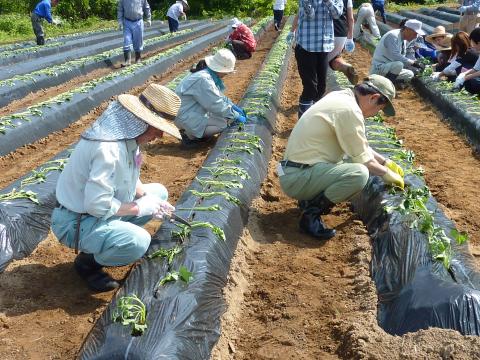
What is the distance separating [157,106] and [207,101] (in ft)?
9.17

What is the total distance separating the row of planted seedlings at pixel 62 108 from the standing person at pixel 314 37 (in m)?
3.28

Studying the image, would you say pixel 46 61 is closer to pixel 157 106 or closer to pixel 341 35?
pixel 341 35

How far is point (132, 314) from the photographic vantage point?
8.89ft

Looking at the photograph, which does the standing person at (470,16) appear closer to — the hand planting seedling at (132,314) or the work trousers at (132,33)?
the work trousers at (132,33)

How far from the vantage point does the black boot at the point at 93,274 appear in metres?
3.46

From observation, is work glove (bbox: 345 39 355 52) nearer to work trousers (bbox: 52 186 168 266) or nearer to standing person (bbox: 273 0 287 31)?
work trousers (bbox: 52 186 168 266)

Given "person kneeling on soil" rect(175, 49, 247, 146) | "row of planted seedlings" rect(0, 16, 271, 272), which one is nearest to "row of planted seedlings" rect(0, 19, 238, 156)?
"row of planted seedlings" rect(0, 16, 271, 272)

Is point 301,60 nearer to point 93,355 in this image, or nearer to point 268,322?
point 268,322

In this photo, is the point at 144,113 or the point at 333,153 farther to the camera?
the point at 333,153

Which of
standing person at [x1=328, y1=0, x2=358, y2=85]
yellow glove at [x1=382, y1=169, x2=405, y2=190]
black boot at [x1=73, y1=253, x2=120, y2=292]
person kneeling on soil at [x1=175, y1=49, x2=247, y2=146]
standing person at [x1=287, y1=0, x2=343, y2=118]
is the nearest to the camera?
black boot at [x1=73, y1=253, x2=120, y2=292]

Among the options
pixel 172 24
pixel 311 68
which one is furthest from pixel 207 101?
pixel 172 24

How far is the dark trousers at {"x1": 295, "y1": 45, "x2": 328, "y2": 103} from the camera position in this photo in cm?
649

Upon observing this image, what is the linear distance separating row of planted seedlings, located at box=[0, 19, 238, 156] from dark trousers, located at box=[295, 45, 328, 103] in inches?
128

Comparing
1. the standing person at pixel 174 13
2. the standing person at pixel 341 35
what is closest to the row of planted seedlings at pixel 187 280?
the standing person at pixel 341 35
